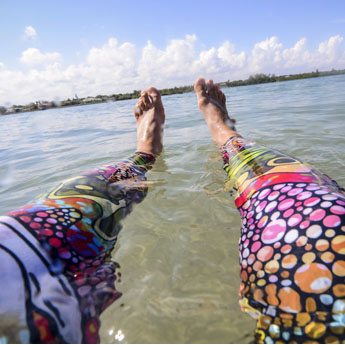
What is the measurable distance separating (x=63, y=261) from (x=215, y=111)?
8.71 feet

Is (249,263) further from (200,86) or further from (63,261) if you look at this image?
(200,86)

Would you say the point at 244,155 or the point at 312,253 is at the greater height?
the point at 244,155

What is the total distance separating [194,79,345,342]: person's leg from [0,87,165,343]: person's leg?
459mm

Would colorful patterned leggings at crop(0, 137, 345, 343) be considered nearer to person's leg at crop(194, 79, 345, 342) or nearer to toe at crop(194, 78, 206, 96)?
person's leg at crop(194, 79, 345, 342)

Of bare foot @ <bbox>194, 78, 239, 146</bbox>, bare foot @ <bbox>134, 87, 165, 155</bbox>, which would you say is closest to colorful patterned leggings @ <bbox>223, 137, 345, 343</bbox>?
bare foot @ <bbox>194, 78, 239, 146</bbox>

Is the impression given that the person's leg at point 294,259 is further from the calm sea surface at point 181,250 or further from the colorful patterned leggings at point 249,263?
the calm sea surface at point 181,250

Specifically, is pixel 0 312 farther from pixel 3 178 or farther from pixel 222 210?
pixel 3 178

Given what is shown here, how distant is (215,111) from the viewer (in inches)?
119

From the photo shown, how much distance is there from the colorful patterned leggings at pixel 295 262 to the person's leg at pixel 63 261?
46 cm

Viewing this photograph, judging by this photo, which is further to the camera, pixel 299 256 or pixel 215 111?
pixel 215 111

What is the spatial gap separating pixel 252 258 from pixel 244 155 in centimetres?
80

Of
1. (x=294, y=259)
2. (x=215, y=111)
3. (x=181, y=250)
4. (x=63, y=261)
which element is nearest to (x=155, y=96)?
(x=215, y=111)

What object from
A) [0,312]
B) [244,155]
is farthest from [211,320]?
[244,155]

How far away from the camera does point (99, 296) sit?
0.74 meters
